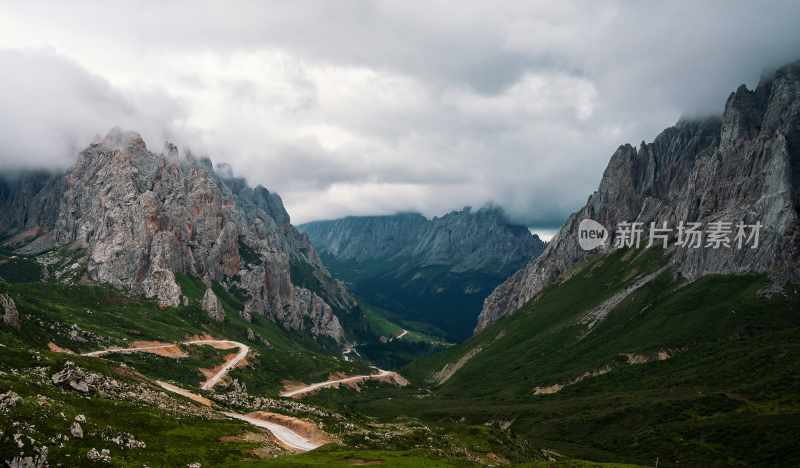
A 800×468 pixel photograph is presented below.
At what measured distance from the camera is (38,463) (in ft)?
182

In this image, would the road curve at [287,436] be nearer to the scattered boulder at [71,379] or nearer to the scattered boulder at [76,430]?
the scattered boulder at [71,379]

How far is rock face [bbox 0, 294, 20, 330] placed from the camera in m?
144

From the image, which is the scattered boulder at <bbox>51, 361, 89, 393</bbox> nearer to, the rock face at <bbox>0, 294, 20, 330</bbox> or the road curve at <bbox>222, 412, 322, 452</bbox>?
the road curve at <bbox>222, 412, 322, 452</bbox>

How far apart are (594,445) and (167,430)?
433 feet

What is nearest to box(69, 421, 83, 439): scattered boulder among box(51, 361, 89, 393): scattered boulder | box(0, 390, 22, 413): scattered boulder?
box(0, 390, 22, 413): scattered boulder

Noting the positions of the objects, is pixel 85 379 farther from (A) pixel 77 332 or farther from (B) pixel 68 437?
(A) pixel 77 332

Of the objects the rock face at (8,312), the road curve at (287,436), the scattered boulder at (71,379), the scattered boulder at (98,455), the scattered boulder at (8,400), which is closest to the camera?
the scattered boulder at (98,455)

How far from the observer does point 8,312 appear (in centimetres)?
14575

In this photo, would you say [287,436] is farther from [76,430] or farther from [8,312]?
[8,312]

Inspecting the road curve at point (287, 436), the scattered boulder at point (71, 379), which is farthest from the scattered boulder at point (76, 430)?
the road curve at point (287, 436)

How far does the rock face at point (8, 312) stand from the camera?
143750 millimetres

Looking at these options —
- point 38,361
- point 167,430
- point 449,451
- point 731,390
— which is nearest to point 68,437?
point 167,430

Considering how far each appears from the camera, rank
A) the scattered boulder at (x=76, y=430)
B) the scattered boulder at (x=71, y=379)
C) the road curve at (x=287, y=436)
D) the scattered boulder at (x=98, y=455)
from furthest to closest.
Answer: the road curve at (x=287, y=436) < the scattered boulder at (x=71, y=379) < the scattered boulder at (x=76, y=430) < the scattered boulder at (x=98, y=455)

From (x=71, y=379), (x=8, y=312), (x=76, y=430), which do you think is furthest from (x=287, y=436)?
(x=8, y=312)
